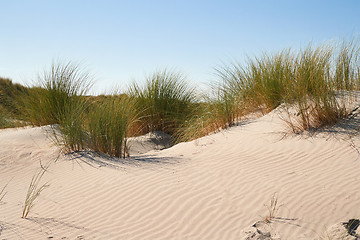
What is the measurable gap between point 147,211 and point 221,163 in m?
1.60

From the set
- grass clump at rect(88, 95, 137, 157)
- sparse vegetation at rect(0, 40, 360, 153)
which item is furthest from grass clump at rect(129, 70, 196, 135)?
grass clump at rect(88, 95, 137, 157)

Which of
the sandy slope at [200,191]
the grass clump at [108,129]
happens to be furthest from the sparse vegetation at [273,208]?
the grass clump at [108,129]

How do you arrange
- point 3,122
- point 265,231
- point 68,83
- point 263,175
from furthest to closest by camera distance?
point 3,122, point 68,83, point 263,175, point 265,231

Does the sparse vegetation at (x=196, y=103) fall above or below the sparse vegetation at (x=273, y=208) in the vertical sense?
above

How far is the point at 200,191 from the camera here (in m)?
4.03

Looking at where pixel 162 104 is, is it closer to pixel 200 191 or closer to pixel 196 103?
pixel 196 103

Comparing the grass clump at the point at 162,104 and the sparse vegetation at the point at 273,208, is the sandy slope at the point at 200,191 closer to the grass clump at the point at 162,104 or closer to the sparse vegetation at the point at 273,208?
the sparse vegetation at the point at 273,208

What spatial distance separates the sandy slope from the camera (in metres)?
3.34

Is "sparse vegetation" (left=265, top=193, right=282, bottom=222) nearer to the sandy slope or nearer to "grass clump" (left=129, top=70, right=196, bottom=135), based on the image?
the sandy slope

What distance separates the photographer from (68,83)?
28.2 feet

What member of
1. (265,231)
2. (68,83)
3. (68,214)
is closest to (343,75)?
(265,231)

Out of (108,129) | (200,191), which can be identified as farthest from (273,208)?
(108,129)

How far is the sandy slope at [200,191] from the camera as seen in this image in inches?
132

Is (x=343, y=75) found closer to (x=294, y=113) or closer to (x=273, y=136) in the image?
(x=294, y=113)
